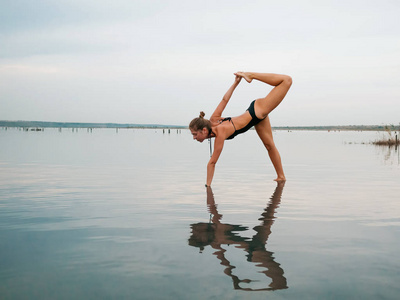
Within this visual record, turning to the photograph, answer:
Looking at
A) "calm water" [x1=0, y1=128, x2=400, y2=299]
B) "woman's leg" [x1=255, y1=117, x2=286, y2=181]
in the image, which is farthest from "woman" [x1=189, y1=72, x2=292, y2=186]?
"calm water" [x1=0, y1=128, x2=400, y2=299]

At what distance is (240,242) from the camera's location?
211 inches

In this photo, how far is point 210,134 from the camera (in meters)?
10.7

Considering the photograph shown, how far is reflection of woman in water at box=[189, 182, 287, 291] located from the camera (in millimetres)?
4141

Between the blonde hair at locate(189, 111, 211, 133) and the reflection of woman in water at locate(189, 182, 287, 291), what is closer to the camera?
the reflection of woman in water at locate(189, 182, 287, 291)

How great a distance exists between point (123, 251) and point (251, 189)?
19.1ft

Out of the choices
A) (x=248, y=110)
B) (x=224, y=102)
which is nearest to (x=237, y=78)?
(x=224, y=102)

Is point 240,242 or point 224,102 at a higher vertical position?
point 224,102

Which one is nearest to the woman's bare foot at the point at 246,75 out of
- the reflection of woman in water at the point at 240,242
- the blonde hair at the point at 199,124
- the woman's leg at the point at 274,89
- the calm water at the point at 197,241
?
the woman's leg at the point at 274,89

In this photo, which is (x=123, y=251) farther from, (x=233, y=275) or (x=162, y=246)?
(x=233, y=275)

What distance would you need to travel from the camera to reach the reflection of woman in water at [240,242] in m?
4.14

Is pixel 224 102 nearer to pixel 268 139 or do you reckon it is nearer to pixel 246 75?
pixel 246 75

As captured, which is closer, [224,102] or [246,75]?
[246,75]

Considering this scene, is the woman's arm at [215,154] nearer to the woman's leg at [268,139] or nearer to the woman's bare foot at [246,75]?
the woman's bare foot at [246,75]

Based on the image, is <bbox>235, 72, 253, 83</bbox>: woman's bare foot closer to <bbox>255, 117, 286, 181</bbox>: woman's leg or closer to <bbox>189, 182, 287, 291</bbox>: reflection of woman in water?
<bbox>255, 117, 286, 181</bbox>: woman's leg
